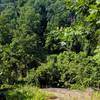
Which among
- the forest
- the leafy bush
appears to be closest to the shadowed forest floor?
the forest

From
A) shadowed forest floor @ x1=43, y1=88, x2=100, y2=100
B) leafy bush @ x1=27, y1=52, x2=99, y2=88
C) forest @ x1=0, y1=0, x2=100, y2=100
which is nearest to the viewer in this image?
forest @ x1=0, y1=0, x2=100, y2=100

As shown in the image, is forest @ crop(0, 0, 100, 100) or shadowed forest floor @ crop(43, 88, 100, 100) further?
shadowed forest floor @ crop(43, 88, 100, 100)

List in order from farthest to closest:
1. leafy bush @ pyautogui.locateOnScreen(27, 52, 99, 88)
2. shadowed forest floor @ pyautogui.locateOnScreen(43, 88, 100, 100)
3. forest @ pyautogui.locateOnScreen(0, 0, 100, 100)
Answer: leafy bush @ pyautogui.locateOnScreen(27, 52, 99, 88), shadowed forest floor @ pyautogui.locateOnScreen(43, 88, 100, 100), forest @ pyautogui.locateOnScreen(0, 0, 100, 100)

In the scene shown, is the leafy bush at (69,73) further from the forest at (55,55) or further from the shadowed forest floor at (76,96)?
the shadowed forest floor at (76,96)

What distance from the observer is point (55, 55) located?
33.5m

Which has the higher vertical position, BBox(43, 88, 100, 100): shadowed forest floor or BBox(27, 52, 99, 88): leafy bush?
BBox(43, 88, 100, 100): shadowed forest floor

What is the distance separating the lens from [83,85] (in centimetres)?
2255

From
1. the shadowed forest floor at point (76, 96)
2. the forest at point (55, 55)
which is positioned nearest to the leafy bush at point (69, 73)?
the forest at point (55, 55)

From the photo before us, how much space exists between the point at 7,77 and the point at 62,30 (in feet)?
72.6

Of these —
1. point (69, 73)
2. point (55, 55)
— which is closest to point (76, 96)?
point (69, 73)

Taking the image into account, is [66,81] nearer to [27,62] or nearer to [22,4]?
[27,62]

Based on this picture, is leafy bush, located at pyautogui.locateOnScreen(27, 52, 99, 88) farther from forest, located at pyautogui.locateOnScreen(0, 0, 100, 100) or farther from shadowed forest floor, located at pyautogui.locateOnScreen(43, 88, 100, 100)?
shadowed forest floor, located at pyautogui.locateOnScreen(43, 88, 100, 100)

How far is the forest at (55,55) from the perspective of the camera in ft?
10.9

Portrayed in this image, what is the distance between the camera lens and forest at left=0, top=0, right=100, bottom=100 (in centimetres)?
333
